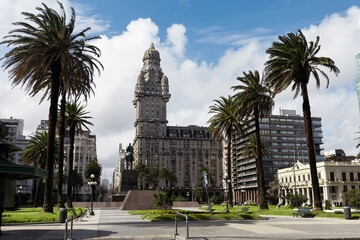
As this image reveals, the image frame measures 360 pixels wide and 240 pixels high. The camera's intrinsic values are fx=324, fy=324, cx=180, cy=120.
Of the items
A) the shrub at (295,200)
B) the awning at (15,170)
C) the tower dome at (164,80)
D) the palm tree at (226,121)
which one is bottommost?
the shrub at (295,200)

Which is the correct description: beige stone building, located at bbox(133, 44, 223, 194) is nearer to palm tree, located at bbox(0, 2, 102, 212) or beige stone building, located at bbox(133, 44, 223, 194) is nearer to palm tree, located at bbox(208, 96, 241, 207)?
palm tree, located at bbox(208, 96, 241, 207)

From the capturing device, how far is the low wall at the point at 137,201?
54781 mm

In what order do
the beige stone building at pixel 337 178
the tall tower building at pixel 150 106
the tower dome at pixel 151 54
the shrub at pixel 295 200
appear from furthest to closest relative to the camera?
the tower dome at pixel 151 54, the tall tower building at pixel 150 106, the beige stone building at pixel 337 178, the shrub at pixel 295 200

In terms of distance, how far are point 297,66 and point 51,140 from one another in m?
26.9

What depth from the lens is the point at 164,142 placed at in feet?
566

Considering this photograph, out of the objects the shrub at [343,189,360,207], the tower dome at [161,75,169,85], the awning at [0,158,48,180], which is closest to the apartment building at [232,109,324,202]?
the tower dome at [161,75,169,85]

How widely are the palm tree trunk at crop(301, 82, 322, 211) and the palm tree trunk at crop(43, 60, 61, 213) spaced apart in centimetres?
2610

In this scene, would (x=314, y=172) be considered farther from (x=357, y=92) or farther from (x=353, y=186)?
(x=357, y=92)

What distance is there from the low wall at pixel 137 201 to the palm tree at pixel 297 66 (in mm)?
29629

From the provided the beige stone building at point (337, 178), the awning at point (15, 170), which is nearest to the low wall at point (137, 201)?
the awning at point (15, 170)

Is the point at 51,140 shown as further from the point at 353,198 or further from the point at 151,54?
the point at 151,54

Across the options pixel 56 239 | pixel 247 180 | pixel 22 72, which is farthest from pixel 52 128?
pixel 247 180

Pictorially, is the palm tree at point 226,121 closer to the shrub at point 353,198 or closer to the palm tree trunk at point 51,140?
the shrub at point 353,198

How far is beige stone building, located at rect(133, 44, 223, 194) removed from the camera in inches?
6673
